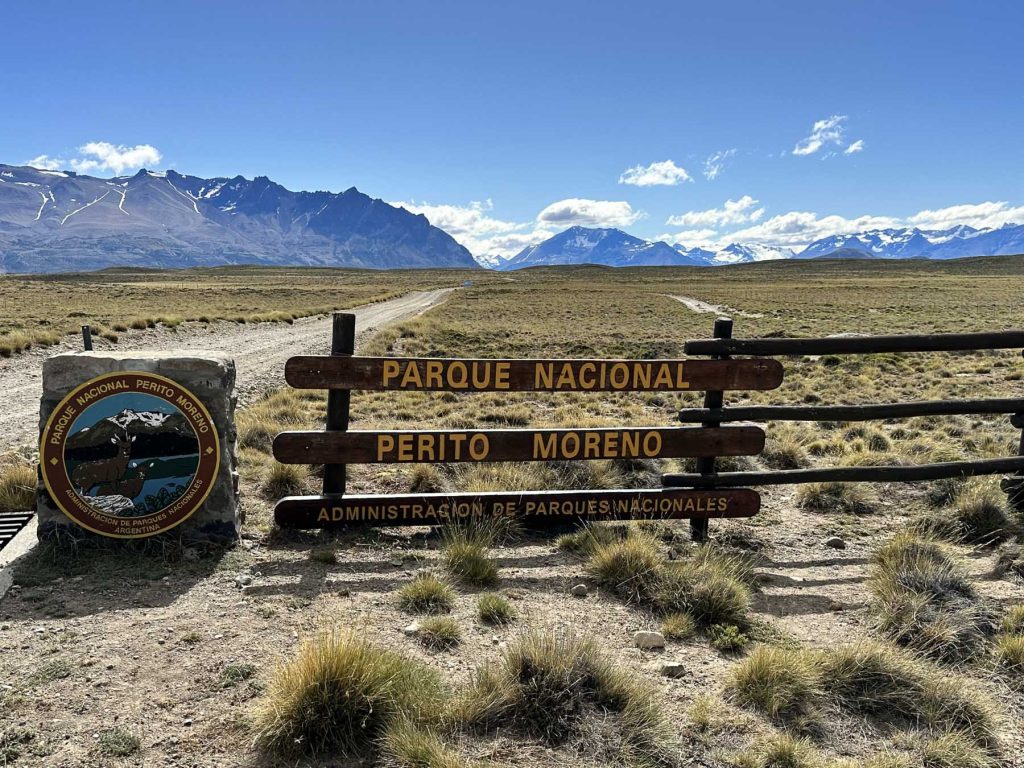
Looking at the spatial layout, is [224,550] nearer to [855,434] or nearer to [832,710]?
[832,710]

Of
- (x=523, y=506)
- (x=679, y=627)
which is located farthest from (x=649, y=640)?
(x=523, y=506)

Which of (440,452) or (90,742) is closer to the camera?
(90,742)

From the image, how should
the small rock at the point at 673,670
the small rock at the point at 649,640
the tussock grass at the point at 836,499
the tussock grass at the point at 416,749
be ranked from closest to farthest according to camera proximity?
the tussock grass at the point at 416,749
the small rock at the point at 673,670
the small rock at the point at 649,640
the tussock grass at the point at 836,499

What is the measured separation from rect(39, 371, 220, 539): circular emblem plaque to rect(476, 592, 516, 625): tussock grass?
7.71 feet

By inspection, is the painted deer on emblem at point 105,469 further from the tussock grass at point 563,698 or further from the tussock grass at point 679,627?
the tussock grass at point 679,627

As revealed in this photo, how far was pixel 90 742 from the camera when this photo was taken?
112 inches

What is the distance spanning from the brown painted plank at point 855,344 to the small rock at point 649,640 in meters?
2.62

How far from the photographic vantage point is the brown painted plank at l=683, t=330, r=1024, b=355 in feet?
19.2

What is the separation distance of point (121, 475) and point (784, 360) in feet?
60.8

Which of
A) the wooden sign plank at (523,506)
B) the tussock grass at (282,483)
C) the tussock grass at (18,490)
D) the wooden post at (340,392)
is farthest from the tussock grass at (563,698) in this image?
the tussock grass at (18,490)

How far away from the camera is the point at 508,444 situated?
566 centimetres

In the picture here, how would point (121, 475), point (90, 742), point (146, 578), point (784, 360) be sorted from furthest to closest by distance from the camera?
point (784, 360)
point (121, 475)
point (146, 578)
point (90, 742)

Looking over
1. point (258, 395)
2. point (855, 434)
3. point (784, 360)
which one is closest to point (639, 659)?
point (855, 434)

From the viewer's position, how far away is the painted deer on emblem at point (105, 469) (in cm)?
473
